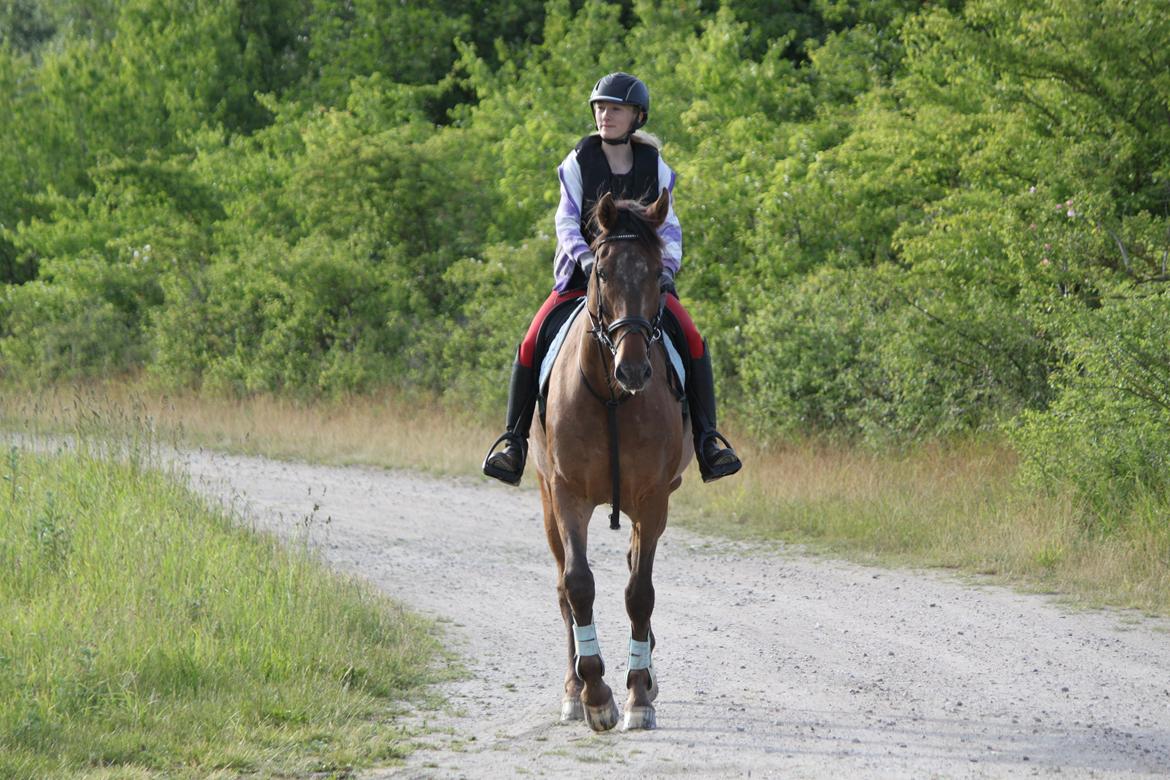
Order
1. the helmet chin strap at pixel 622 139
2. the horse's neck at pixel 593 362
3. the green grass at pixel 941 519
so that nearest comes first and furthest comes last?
1. the horse's neck at pixel 593 362
2. the helmet chin strap at pixel 622 139
3. the green grass at pixel 941 519

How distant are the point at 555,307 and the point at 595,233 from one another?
35.5 inches

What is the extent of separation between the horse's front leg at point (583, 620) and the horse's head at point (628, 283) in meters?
0.95

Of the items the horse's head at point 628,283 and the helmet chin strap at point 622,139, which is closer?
the horse's head at point 628,283

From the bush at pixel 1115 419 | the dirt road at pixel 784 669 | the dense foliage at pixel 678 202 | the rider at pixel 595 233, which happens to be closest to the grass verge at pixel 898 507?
the bush at pixel 1115 419

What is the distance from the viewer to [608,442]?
6.76 m

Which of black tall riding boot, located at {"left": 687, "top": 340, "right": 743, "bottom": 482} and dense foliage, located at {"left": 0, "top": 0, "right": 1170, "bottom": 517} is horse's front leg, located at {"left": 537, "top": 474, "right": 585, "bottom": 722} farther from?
dense foliage, located at {"left": 0, "top": 0, "right": 1170, "bottom": 517}

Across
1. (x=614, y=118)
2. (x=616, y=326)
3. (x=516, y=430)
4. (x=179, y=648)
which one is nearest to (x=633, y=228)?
(x=616, y=326)

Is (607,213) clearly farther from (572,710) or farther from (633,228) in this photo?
(572,710)

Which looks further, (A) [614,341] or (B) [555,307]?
(B) [555,307]

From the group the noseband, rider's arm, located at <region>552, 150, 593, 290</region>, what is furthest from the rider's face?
the noseband

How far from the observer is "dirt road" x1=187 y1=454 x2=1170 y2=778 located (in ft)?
20.0

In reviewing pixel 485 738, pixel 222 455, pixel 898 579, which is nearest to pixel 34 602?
pixel 485 738

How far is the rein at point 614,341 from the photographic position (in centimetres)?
615

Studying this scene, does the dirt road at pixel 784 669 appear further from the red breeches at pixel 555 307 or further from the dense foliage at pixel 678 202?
the dense foliage at pixel 678 202
